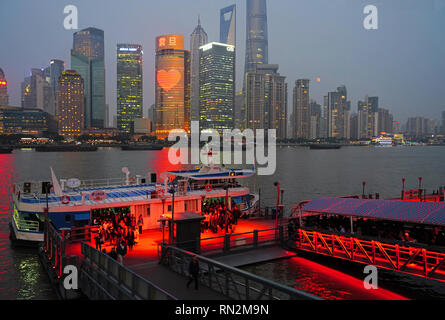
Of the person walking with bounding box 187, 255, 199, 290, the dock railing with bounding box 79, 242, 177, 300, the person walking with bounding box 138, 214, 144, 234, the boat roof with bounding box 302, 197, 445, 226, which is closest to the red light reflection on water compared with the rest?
the boat roof with bounding box 302, 197, 445, 226

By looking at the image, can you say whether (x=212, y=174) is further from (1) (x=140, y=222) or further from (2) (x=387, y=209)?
(2) (x=387, y=209)

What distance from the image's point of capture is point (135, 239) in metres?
21.6

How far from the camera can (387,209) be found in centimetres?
1886

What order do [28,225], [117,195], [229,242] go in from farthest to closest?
[117,195]
[28,225]
[229,242]

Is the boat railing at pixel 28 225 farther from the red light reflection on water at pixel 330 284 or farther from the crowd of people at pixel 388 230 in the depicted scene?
the crowd of people at pixel 388 230

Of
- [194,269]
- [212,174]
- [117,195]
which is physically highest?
[212,174]

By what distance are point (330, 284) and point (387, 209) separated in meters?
4.89

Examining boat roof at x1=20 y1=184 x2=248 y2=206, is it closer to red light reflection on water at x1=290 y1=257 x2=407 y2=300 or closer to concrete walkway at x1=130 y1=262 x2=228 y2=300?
concrete walkway at x1=130 y1=262 x2=228 y2=300

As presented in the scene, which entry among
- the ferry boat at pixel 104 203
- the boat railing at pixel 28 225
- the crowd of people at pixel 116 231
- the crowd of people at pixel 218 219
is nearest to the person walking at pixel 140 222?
the ferry boat at pixel 104 203

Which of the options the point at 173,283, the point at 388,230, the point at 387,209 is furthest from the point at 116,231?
the point at 388,230

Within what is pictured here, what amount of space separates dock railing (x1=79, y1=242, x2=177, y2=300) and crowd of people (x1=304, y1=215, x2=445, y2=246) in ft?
38.9
